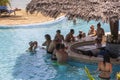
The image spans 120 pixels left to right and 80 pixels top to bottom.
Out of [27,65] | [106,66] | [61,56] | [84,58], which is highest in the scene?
[106,66]

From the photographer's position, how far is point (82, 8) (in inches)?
417

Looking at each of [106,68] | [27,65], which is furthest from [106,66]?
[27,65]

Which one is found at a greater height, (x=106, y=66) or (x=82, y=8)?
(x=82, y=8)

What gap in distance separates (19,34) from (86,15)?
809 cm

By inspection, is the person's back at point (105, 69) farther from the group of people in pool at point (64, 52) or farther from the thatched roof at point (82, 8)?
the thatched roof at point (82, 8)

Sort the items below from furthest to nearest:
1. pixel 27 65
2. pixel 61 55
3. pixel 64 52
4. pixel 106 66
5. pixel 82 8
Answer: pixel 27 65 → pixel 64 52 → pixel 61 55 → pixel 82 8 → pixel 106 66

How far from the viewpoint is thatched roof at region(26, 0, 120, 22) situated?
9695 mm

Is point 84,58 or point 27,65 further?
point 27,65

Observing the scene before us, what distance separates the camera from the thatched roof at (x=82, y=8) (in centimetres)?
970

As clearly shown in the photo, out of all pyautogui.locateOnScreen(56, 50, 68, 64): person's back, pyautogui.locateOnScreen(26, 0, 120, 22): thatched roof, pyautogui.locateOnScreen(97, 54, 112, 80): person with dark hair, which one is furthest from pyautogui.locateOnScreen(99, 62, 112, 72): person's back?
pyautogui.locateOnScreen(56, 50, 68, 64): person's back

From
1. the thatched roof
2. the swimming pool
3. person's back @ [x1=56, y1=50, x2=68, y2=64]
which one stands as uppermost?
the thatched roof

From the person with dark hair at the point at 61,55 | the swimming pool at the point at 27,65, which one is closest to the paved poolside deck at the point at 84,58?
the swimming pool at the point at 27,65

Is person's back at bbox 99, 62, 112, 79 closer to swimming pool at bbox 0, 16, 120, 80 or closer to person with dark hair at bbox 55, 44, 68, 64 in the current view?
swimming pool at bbox 0, 16, 120, 80

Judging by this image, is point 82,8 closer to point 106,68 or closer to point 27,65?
point 106,68
